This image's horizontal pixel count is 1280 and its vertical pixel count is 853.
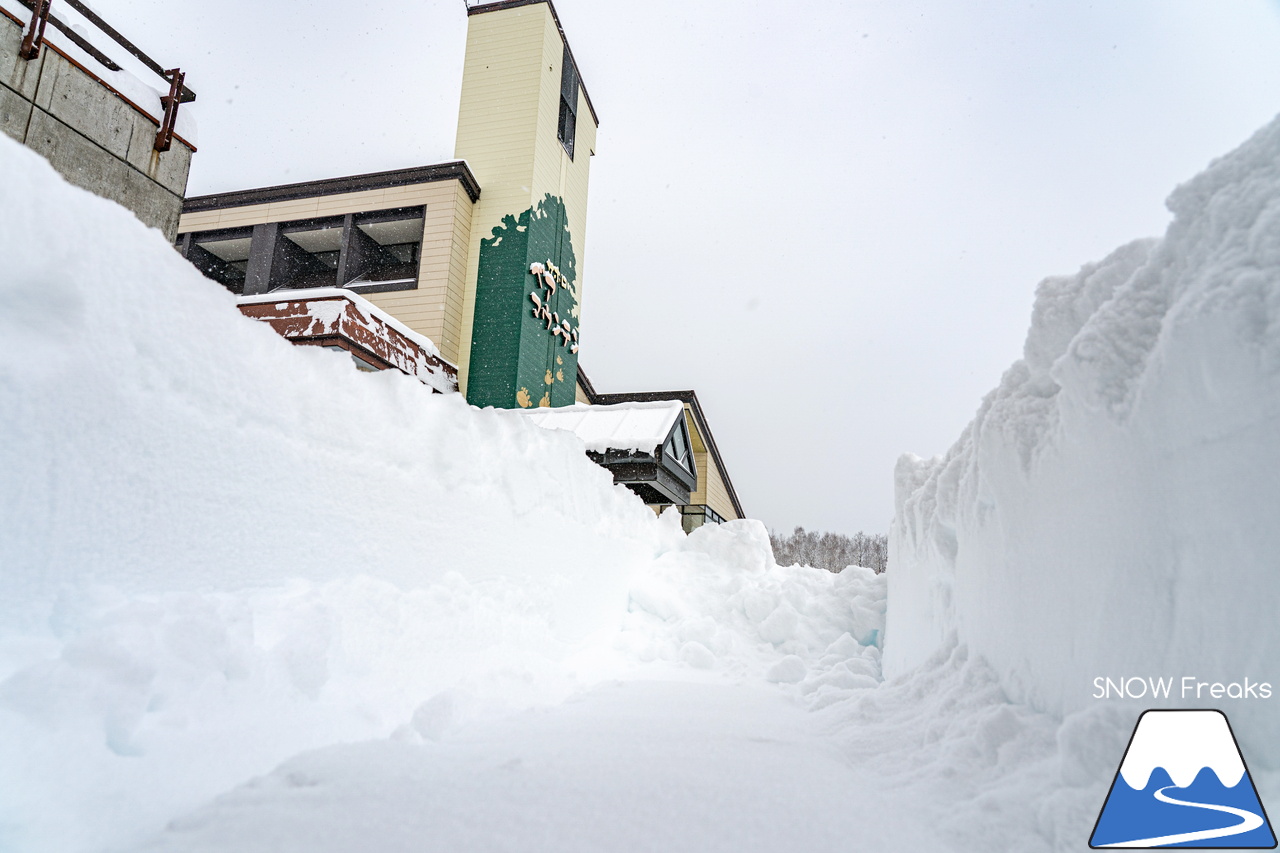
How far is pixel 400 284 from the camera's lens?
11.2 meters

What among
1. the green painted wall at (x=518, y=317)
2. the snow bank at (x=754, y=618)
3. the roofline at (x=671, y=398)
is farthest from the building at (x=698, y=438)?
the snow bank at (x=754, y=618)

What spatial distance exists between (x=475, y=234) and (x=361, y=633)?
391 inches

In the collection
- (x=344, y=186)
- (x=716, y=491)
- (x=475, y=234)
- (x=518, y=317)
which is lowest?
(x=716, y=491)

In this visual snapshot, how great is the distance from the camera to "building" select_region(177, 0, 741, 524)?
36.7 feet

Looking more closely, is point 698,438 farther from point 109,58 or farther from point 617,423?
point 109,58

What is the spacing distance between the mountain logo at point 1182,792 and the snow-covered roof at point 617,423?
6.65 metres

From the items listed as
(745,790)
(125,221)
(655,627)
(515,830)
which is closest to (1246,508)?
(745,790)

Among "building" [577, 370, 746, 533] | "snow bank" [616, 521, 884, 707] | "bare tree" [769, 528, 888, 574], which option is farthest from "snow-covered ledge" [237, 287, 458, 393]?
"bare tree" [769, 528, 888, 574]

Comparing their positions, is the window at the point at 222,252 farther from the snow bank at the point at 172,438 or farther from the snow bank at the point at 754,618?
the snow bank at the point at 172,438

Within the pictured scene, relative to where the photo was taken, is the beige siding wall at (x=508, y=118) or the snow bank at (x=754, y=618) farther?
the beige siding wall at (x=508, y=118)

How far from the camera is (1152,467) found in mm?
1900

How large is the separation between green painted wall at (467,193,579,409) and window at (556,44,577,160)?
157 cm

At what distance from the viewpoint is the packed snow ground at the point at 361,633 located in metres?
1.82

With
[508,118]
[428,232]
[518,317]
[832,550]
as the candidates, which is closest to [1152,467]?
[518,317]
